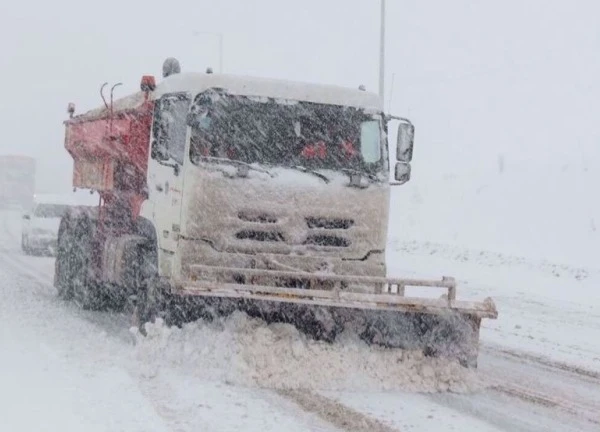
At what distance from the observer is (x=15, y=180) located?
4581cm

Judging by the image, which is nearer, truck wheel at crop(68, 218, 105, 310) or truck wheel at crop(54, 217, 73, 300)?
truck wheel at crop(68, 218, 105, 310)

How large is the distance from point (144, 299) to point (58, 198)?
15.7m

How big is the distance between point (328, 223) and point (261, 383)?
178cm

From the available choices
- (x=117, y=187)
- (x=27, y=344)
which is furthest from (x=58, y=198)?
(x=27, y=344)

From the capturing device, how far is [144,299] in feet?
31.5

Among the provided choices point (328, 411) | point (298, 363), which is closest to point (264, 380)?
point (298, 363)

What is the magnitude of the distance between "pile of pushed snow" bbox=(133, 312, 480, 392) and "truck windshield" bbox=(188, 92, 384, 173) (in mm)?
1570

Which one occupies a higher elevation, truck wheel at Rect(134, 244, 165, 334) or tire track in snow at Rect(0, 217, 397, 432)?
truck wheel at Rect(134, 244, 165, 334)

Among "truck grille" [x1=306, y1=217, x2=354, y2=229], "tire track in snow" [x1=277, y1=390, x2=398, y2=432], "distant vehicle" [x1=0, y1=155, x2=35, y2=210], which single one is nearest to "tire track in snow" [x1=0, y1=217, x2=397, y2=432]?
"tire track in snow" [x1=277, y1=390, x2=398, y2=432]

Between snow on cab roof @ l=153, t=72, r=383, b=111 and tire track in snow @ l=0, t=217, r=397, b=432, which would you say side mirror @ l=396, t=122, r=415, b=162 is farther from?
tire track in snow @ l=0, t=217, r=397, b=432

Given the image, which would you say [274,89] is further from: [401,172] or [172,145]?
[401,172]

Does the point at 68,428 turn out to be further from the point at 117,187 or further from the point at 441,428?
the point at 117,187

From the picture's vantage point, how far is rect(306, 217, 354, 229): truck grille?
9055 millimetres

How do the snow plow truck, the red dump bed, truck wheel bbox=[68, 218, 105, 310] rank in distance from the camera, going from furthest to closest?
truck wheel bbox=[68, 218, 105, 310] → the red dump bed → the snow plow truck
